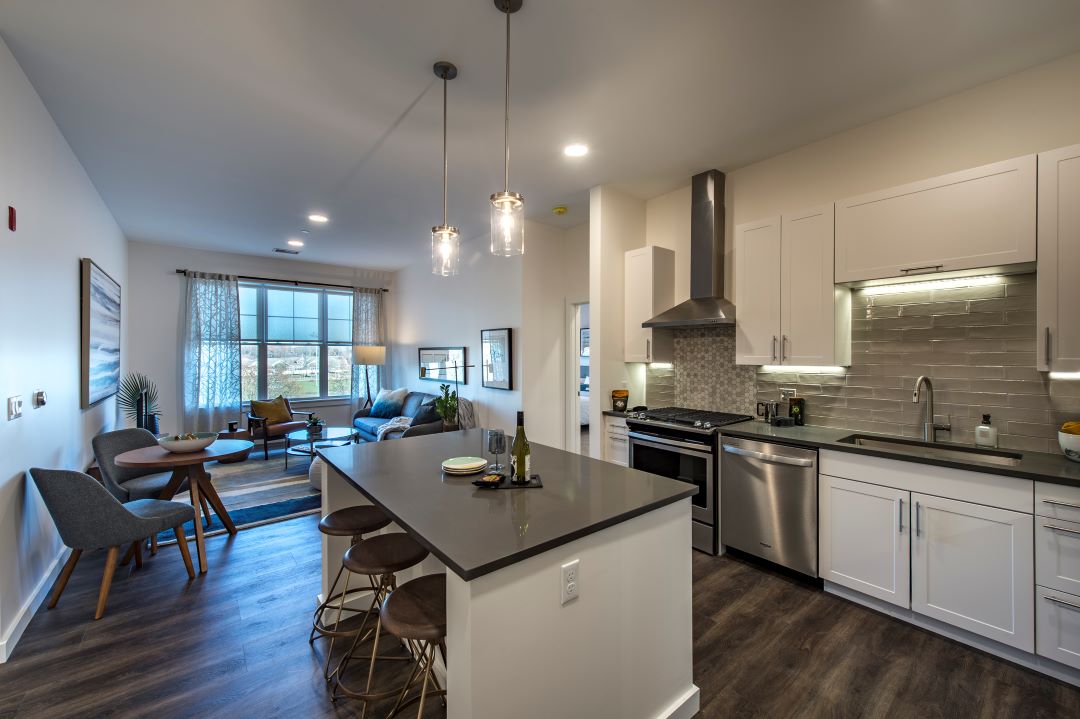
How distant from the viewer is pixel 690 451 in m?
3.22

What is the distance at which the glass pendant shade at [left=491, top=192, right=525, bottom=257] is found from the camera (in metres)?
2.09

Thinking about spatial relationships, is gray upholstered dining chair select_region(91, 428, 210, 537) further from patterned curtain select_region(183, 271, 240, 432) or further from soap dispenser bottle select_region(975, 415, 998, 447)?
soap dispenser bottle select_region(975, 415, 998, 447)

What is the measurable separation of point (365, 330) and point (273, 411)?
6.45ft

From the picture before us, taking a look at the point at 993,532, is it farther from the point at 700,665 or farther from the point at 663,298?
the point at 663,298

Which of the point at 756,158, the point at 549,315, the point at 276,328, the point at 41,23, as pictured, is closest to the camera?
the point at 41,23

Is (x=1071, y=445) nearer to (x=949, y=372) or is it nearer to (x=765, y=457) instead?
(x=949, y=372)

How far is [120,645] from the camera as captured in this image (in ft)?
7.23

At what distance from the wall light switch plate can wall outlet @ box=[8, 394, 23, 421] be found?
2839mm

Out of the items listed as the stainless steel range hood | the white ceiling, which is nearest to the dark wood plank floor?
the stainless steel range hood

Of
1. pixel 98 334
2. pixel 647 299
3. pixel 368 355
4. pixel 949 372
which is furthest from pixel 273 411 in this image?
pixel 949 372

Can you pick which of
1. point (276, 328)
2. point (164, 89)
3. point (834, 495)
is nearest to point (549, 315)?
point (834, 495)

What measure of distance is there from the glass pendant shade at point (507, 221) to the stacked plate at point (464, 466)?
0.97m

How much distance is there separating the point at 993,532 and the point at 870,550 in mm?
539

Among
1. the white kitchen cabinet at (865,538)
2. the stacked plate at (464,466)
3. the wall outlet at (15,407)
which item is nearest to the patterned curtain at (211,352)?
the wall outlet at (15,407)
